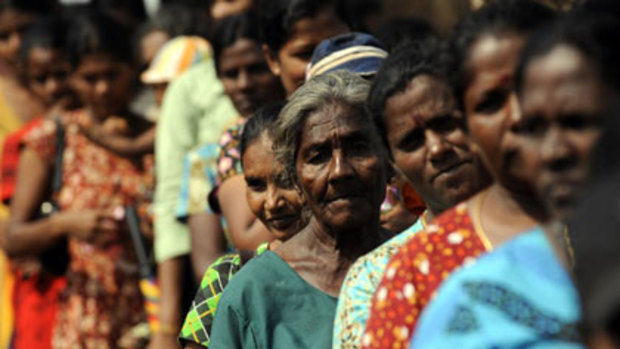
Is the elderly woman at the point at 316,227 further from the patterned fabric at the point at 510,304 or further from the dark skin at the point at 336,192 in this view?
the patterned fabric at the point at 510,304

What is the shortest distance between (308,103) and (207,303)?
2.31 ft

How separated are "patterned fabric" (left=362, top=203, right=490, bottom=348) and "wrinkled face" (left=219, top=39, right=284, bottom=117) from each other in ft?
9.79

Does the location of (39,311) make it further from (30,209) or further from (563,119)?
(563,119)

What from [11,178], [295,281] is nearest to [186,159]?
[11,178]

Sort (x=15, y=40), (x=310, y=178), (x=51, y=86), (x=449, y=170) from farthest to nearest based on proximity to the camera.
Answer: (x=15, y=40) < (x=51, y=86) < (x=310, y=178) < (x=449, y=170)

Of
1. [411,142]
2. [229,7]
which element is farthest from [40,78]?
[411,142]

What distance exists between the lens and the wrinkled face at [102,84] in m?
7.37

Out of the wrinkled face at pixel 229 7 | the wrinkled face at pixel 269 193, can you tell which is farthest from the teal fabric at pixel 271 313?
the wrinkled face at pixel 229 7

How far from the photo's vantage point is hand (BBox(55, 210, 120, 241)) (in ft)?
23.6

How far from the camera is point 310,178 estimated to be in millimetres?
3973

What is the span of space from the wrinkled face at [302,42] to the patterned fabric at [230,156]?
27cm

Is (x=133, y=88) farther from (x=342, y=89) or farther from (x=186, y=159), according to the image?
(x=342, y=89)

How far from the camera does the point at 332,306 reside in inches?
153

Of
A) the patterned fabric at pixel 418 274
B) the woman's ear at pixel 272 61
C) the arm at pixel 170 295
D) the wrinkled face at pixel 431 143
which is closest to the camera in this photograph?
the patterned fabric at pixel 418 274
